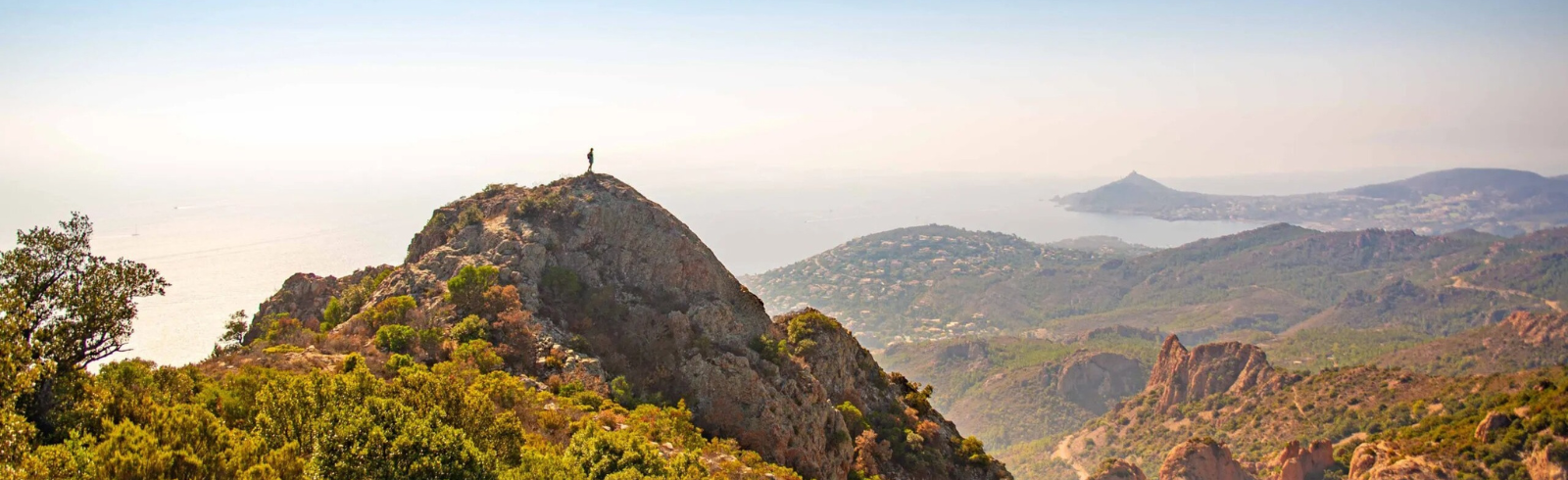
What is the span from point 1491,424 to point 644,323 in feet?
210

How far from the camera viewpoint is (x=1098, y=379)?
144375mm

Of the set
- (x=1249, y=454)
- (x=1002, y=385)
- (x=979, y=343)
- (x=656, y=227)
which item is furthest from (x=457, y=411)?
(x=979, y=343)

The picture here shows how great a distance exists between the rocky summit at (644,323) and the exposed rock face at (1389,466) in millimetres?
33110

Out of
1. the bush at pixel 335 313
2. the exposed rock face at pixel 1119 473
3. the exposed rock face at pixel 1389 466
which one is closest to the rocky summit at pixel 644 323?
the bush at pixel 335 313

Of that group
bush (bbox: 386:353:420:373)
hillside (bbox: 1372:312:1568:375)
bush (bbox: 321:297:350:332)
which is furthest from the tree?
hillside (bbox: 1372:312:1568:375)

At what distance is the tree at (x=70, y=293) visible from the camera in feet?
62.3

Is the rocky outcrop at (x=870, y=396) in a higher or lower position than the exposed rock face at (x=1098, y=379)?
higher

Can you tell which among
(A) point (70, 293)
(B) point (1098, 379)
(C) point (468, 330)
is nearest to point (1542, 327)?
(B) point (1098, 379)

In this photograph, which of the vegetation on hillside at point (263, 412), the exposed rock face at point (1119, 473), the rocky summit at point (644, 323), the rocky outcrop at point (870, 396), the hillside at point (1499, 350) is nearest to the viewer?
the vegetation on hillside at point (263, 412)

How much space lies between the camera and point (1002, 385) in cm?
14862

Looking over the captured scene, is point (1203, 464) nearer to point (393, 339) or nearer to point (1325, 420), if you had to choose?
point (1325, 420)

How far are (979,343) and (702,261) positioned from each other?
462ft

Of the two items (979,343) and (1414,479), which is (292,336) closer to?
(1414,479)

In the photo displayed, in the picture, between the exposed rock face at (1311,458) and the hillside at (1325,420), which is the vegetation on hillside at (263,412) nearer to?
the hillside at (1325,420)
